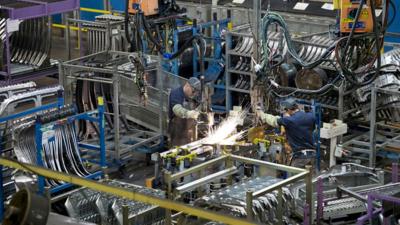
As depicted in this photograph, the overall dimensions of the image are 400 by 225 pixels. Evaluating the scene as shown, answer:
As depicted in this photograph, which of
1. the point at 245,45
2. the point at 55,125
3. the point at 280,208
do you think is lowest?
the point at 280,208

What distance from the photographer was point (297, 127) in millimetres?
12672

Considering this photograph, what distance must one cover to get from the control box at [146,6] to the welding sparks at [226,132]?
2.00m

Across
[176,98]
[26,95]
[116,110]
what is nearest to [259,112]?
[176,98]

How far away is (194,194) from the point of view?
10711 millimetres

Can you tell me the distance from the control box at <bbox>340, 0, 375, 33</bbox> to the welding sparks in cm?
196

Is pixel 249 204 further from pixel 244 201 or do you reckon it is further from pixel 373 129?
pixel 373 129

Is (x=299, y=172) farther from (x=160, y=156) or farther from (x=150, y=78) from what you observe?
(x=150, y=78)

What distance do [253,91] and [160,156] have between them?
67.5 inches

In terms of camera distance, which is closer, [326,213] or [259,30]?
[326,213]

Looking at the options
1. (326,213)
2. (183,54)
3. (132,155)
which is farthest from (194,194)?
(183,54)

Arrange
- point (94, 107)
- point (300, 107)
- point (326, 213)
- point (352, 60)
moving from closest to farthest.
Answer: point (326, 213)
point (352, 60)
point (300, 107)
point (94, 107)

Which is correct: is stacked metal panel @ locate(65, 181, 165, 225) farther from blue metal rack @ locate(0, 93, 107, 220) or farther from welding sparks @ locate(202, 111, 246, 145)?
welding sparks @ locate(202, 111, 246, 145)

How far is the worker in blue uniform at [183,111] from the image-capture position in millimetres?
13188

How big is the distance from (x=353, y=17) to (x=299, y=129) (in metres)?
2.11
